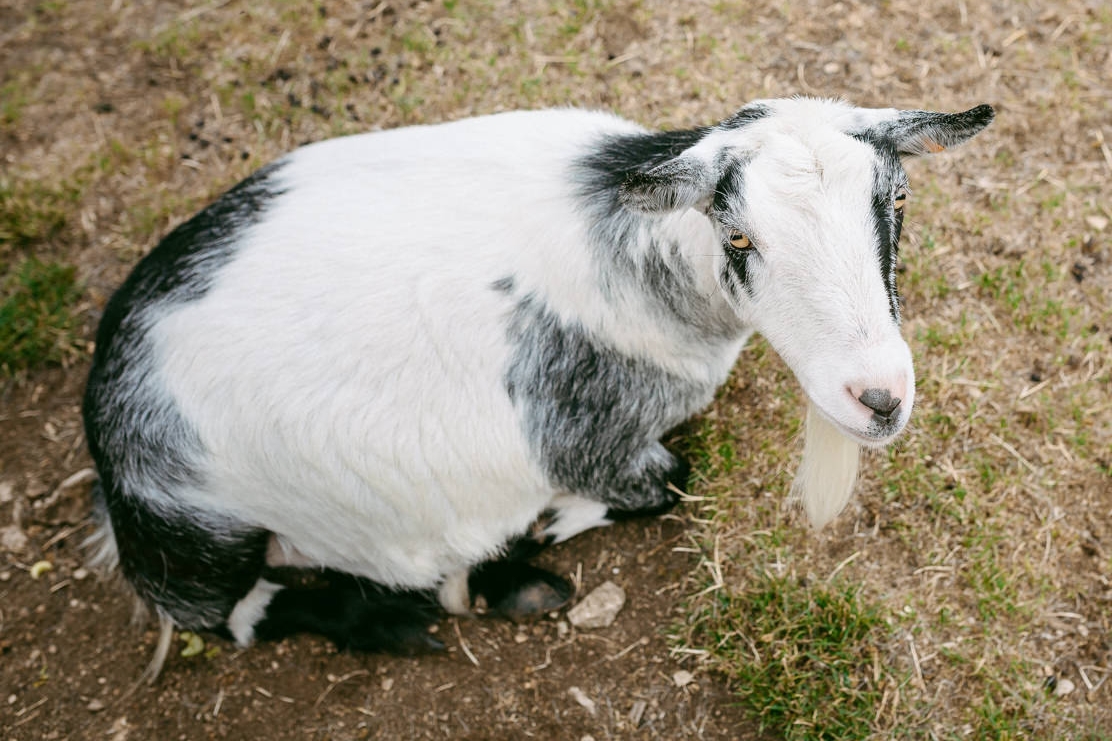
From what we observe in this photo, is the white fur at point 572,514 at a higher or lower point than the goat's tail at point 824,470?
lower

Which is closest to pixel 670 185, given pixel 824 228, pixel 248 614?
pixel 824 228

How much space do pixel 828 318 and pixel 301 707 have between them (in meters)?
2.66

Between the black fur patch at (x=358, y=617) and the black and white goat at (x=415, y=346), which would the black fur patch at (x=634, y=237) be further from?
the black fur patch at (x=358, y=617)

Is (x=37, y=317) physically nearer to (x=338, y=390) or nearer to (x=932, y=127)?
(x=338, y=390)

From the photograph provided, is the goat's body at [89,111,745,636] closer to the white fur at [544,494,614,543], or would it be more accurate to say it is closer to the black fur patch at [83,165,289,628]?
the black fur patch at [83,165,289,628]

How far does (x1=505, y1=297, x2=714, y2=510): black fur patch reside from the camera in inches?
127

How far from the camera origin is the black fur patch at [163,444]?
10.5ft

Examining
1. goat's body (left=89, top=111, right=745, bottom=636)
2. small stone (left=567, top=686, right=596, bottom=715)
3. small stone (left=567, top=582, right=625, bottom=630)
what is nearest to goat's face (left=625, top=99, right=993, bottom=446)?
goat's body (left=89, top=111, right=745, bottom=636)

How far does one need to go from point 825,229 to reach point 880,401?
49 centimetres

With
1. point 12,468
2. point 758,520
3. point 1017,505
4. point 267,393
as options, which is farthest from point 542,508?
point 12,468

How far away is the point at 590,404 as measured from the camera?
3.38 m

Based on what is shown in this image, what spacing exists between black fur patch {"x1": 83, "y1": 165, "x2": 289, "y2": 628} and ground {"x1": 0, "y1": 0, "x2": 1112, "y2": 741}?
0.55 metres

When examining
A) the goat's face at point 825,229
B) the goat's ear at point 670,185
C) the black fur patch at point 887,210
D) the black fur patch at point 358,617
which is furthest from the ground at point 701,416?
the goat's ear at point 670,185

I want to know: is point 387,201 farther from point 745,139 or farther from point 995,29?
point 995,29
